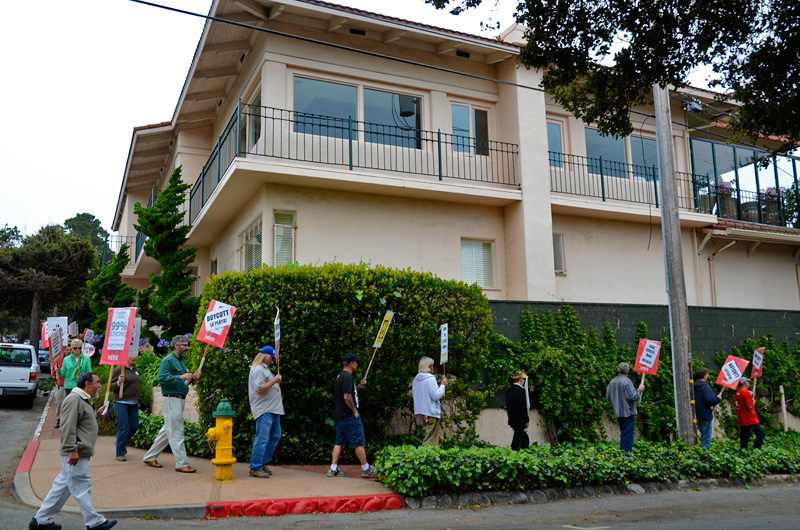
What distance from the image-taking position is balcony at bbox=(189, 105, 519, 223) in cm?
1401

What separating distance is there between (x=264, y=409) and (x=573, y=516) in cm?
413

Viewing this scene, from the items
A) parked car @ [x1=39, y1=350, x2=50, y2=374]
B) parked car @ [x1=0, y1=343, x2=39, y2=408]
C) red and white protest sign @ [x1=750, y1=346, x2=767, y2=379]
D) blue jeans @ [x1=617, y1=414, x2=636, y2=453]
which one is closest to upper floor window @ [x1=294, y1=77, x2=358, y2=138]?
blue jeans @ [x1=617, y1=414, x2=636, y2=453]

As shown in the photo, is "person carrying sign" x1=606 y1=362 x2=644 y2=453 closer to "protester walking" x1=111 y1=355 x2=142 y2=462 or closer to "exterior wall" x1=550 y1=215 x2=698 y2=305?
"exterior wall" x1=550 y1=215 x2=698 y2=305

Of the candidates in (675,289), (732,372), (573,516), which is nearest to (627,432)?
(675,289)

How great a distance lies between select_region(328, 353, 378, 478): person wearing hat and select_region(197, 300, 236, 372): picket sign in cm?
168

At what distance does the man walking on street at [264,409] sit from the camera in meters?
8.77

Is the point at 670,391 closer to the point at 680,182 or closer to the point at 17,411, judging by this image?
the point at 680,182

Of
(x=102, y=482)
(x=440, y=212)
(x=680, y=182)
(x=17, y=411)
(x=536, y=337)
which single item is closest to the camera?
(x=102, y=482)

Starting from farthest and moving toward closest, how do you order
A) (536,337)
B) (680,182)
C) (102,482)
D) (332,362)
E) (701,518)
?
(680,182), (536,337), (332,362), (102,482), (701,518)

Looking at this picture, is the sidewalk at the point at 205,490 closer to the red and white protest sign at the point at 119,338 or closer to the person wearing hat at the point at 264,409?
the person wearing hat at the point at 264,409

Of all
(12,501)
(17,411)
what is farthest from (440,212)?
(17,411)

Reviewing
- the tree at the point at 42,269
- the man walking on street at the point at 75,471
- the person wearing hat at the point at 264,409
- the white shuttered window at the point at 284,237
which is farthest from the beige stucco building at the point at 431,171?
the tree at the point at 42,269

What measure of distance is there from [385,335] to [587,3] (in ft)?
17.9

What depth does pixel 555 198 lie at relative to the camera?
15914 mm
